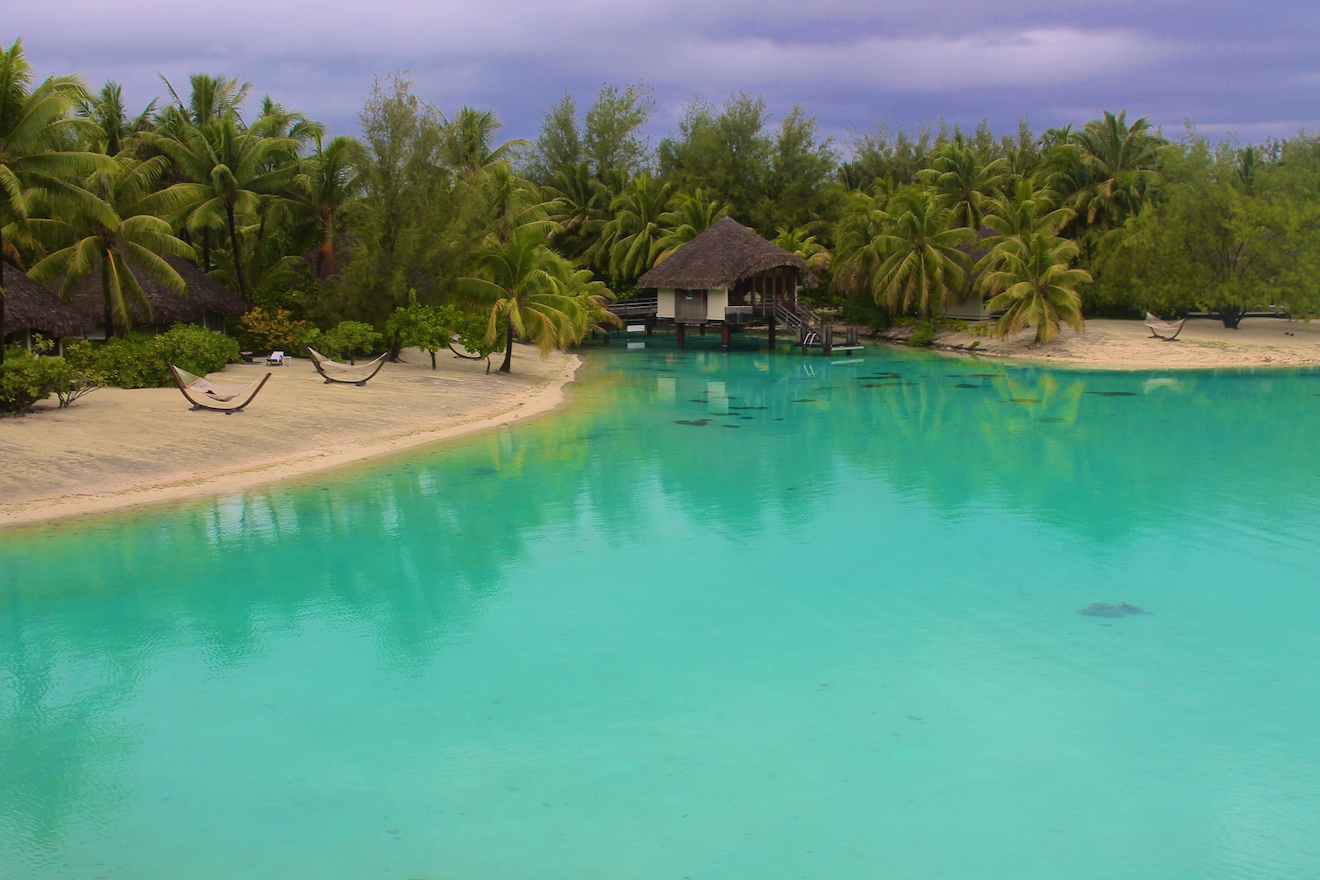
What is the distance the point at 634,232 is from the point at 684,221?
8.14ft

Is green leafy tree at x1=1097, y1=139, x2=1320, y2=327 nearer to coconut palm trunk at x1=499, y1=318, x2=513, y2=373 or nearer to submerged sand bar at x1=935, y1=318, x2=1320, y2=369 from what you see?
submerged sand bar at x1=935, y1=318, x2=1320, y2=369

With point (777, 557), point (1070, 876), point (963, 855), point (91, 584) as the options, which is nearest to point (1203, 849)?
point (1070, 876)

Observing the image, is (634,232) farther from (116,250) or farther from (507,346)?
(116,250)

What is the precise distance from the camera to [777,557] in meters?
11.2

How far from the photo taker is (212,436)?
15883mm

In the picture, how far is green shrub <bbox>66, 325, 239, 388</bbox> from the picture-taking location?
63.0ft

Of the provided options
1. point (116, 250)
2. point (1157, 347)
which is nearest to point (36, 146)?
point (116, 250)

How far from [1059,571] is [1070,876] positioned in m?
5.59

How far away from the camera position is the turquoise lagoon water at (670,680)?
5.70 metres

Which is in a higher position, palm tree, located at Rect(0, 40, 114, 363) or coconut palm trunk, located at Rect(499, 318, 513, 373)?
palm tree, located at Rect(0, 40, 114, 363)

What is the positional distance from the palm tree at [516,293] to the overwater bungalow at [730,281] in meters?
9.31

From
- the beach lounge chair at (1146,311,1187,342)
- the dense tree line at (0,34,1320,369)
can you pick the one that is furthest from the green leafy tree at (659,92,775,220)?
the beach lounge chair at (1146,311,1187,342)

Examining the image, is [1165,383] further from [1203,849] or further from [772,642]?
[1203,849]

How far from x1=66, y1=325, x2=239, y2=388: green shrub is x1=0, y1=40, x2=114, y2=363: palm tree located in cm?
315
